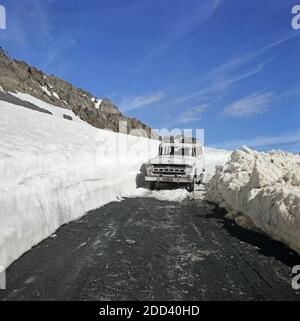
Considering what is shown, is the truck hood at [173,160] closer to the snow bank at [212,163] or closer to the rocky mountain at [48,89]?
the snow bank at [212,163]

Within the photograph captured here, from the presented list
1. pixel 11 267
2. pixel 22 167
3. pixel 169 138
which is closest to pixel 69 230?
pixel 22 167

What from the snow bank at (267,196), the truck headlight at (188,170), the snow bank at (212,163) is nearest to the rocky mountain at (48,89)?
the snow bank at (212,163)

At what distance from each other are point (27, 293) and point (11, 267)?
122cm

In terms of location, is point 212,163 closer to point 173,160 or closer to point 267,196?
point 173,160

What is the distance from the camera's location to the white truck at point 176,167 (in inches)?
659

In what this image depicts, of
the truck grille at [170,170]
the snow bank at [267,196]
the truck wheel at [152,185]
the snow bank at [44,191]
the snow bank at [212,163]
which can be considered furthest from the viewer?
the snow bank at [212,163]

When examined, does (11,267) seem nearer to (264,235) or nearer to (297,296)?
(297,296)

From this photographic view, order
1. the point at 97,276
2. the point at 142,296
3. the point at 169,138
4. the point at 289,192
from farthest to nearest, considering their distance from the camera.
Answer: the point at 169,138 → the point at 289,192 → the point at 97,276 → the point at 142,296

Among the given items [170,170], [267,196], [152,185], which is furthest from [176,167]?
[267,196]

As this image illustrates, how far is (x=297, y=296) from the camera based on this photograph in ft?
17.1

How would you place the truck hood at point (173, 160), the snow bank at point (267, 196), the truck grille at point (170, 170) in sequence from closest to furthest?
1. the snow bank at point (267, 196)
2. the truck grille at point (170, 170)
3. the truck hood at point (173, 160)

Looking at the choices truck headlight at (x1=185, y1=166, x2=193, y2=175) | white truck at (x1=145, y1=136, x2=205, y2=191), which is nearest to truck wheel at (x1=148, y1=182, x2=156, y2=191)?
white truck at (x1=145, y1=136, x2=205, y2=191)

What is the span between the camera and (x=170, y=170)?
667 inches
